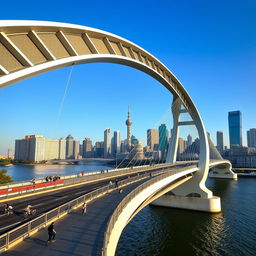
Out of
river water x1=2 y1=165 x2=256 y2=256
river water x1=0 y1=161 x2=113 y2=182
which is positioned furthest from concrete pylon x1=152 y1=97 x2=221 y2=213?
river water x1=0 y1=161 x2=113 y2=182

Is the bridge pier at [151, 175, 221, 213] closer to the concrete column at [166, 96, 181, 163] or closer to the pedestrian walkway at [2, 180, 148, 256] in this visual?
the concrete column at [166, 96, 181, 163]

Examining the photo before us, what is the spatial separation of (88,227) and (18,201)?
828 centimetres

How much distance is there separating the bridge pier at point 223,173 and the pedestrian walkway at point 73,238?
90660 millimetres

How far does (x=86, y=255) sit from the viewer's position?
26.5 ft

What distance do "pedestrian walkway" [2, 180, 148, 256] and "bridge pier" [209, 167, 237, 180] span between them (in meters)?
90.7

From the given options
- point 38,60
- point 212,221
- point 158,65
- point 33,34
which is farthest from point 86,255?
point 212,221

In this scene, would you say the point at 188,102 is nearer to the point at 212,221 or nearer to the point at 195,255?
the point at 212,221

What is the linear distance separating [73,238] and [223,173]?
3776 inches

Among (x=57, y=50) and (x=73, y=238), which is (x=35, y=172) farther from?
(x=57, y=50)

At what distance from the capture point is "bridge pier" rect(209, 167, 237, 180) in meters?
91.2

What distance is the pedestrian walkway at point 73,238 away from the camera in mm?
8318

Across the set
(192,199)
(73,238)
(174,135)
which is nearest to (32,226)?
(73,238)

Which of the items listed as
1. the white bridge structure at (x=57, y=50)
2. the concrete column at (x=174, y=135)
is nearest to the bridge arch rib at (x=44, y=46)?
the white bridge structure at (x=57, y=50)

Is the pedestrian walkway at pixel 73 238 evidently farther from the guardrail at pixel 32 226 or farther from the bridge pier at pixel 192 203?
the bridge pier at pixel 192 203
